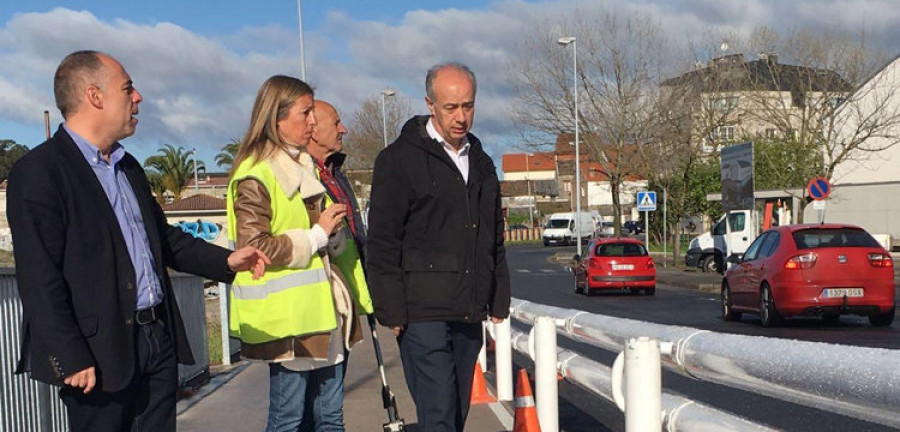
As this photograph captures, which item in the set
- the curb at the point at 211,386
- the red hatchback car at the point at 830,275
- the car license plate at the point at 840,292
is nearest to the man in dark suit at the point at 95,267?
the curb at the point at 211,386

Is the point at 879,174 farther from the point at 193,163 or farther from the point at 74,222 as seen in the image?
the point at 74,222

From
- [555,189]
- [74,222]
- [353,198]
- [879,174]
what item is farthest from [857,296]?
[555,189]

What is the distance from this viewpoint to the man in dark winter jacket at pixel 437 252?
15.2ft

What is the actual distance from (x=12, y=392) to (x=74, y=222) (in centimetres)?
255

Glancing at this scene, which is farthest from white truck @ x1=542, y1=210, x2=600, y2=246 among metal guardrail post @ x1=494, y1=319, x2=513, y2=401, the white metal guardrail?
the white metal guardrail

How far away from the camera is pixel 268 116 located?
4570 mm

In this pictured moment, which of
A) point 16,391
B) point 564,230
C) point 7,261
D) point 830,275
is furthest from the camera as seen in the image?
point 564,230

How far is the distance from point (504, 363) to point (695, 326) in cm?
827

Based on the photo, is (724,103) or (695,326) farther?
(724,103)

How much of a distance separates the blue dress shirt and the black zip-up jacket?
1205 mm

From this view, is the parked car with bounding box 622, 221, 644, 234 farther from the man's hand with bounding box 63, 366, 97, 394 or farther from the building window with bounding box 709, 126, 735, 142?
the man's hand with bounding box 63, 366, 97, 394

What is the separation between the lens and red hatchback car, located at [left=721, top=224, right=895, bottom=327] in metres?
14.5

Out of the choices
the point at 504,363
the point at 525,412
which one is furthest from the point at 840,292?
the point at 525,412

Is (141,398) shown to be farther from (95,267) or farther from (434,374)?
(434,374)
